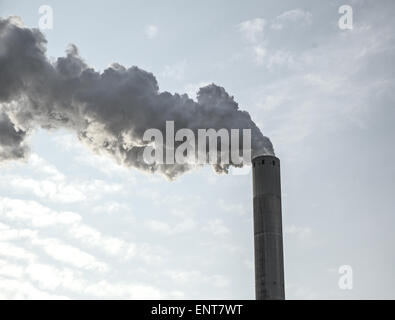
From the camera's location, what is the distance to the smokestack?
103 ft

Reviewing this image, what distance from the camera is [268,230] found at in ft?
105

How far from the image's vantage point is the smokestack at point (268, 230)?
31531 millimetres

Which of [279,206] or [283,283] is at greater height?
[279,206]

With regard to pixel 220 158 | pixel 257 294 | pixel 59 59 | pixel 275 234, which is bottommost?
pixel 257 294

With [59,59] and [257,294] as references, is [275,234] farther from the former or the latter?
[59,59]
